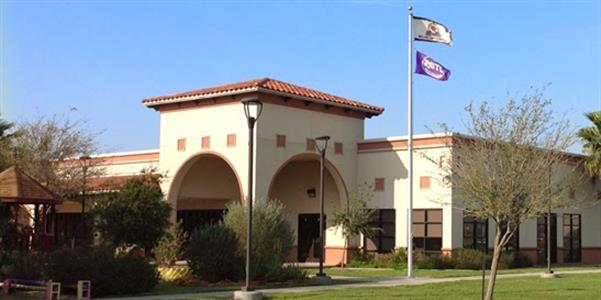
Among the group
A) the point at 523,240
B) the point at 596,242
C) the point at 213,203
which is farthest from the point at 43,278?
the point at 596,242

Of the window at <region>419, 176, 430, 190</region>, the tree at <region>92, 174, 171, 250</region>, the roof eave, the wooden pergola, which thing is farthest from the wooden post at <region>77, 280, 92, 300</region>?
the window at <region>419, 176, 430, 190</region>

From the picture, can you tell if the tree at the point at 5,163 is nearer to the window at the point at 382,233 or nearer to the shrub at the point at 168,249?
the shrub at the point at 168,249

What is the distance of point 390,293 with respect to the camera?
19953mm

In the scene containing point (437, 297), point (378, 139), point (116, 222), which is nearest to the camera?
point (437, 297)

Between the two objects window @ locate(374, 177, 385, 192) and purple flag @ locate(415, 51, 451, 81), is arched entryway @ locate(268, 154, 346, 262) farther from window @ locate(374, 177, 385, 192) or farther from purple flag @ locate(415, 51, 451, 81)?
purple flag @ locate(415, 51, 451, 81)

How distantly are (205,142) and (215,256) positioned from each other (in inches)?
525

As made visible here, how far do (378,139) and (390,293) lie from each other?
18072mm

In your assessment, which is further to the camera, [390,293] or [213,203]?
[213,203]

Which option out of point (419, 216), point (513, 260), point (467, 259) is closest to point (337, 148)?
point (419, 216)

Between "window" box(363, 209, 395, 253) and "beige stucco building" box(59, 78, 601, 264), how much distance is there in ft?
0.15

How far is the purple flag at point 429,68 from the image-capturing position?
2975 cm

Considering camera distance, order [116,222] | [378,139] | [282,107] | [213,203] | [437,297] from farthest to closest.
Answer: [213,203] < [378,139] < [282,107] < [116,222] < [437,297]

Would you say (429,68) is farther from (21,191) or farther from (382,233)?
(21,191)

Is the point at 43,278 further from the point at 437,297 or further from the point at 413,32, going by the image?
the point at 413,32
